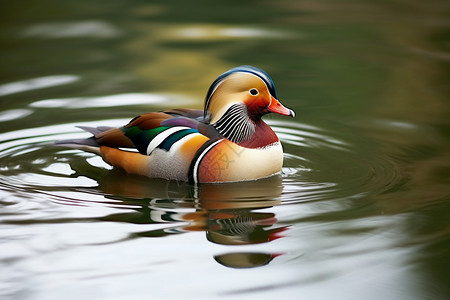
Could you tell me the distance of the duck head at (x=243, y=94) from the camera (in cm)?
722

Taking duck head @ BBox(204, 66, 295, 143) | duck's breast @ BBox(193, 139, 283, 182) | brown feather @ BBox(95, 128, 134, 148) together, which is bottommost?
duck's breast @ BBox(193, 139, 283, 182)

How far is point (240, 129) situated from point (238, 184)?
468 mm

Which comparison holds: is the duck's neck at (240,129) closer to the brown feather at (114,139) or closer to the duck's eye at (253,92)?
the duck's eye at (253,92)

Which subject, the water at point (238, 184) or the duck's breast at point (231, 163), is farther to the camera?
the duck's breast at point (231, 163)

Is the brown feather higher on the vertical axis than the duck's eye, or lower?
lower

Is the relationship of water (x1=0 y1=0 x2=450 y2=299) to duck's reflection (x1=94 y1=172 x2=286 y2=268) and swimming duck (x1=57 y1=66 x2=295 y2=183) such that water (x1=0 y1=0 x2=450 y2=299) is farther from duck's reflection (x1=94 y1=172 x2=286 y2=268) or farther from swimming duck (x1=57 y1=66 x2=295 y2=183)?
swimming duck (x1=57 y1=66 x2=295 y2=183)

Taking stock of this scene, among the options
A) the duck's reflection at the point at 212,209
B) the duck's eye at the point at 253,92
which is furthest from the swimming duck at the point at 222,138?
the duck's reflection at the point at 212,209

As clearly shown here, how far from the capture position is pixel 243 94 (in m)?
7.27

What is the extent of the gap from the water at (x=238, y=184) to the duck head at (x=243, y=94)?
0.64 metres

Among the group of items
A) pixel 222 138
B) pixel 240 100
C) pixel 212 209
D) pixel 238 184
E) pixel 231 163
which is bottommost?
pixel 212 209

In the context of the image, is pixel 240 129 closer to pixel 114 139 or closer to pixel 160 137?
pixel 160 137

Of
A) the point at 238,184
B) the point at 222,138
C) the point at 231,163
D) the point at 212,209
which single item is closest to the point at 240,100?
the point at 222,138

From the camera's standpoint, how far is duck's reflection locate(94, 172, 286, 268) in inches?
239

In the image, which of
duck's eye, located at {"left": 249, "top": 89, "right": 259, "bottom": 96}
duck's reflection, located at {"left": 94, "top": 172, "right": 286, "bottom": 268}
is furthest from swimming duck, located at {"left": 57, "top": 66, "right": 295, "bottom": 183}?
duck's reflection, located at {"left": 94, "top": 172, "right": 286, "bottom": 268}
